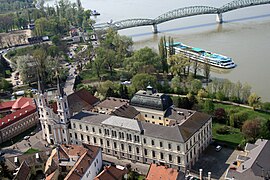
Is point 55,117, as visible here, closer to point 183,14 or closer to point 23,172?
point 23,172

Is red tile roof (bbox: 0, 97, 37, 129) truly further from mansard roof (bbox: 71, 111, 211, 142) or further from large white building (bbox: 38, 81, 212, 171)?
mansard roof (bbox: 71, 111, 211, 142)

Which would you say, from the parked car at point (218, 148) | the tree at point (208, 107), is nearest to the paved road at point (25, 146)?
the parked car at point (218, 148)

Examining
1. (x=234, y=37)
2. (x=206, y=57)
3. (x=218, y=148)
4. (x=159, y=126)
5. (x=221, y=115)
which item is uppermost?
(x=234, y=37)

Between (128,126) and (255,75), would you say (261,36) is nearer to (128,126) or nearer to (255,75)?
(255,75)

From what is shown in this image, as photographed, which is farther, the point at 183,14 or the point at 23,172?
the point at 183,14

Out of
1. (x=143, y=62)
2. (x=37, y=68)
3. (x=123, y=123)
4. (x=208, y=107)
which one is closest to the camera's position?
(x=123, y=123)

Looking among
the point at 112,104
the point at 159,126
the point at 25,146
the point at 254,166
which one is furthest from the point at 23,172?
the point at 254,166

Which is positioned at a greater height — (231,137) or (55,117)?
(55,117)
